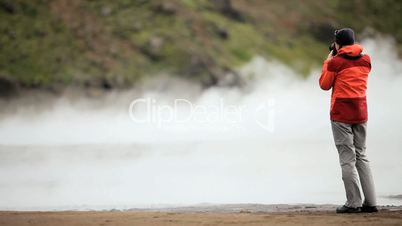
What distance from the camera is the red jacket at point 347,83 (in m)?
10.4

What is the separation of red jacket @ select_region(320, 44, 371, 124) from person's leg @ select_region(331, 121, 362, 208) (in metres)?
0.10

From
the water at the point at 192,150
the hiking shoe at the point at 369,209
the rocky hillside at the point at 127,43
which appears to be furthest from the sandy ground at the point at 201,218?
the rocky hillside at the point at 127,43

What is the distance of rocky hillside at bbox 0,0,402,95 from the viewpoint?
156 ft

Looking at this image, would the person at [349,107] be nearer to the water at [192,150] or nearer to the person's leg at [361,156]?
the person's leg at [361,156]

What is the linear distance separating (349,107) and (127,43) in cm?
4340

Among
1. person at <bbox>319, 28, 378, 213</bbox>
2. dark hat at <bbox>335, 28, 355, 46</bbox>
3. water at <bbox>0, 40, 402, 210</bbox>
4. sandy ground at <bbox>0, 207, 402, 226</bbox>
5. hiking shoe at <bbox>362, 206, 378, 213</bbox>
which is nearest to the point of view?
sandy ground at <bbox>0, 207, 402, 226</bbox>

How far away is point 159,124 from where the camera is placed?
33000 mm

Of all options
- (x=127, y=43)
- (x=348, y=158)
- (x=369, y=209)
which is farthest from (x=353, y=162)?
(x=127, y=43)

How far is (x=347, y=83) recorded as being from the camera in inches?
409

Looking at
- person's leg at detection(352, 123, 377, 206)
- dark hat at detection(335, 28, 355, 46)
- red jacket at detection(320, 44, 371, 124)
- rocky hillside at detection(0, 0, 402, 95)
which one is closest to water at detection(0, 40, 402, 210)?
person's leg at detection(352, 123, 377, 206)

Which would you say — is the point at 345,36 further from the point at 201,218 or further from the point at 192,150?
the point at 192,150

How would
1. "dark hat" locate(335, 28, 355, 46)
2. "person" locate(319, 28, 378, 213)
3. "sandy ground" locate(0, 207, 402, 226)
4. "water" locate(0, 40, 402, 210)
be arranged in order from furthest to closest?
"water" locate(0, 40, 402, 210), "dark hat" locate(335, 28, 355, 46), "person" locate(319, 28, 378, 213), "sandy ground" locate(0, 207, 402, 226)

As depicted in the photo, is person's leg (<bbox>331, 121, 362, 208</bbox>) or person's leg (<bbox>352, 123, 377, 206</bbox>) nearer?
person's leg (<bbox>331, 121, 362, 208</bbox>)

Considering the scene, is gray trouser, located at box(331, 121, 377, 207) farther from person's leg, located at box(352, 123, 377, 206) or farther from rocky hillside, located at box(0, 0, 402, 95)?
rocky hillside, located at box(0, 0, 402, 95)
